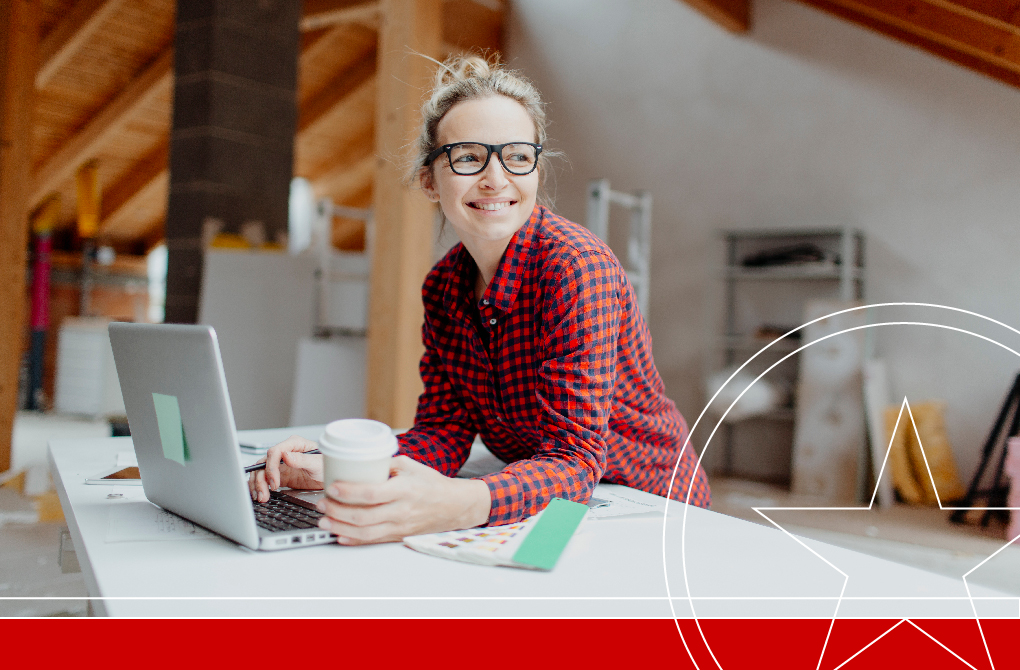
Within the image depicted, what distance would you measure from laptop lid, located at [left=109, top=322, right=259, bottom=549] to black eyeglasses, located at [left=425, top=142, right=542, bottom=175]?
454 mm

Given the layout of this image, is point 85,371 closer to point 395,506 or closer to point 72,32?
point 72,32

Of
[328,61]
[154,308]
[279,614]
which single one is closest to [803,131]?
[328,61]

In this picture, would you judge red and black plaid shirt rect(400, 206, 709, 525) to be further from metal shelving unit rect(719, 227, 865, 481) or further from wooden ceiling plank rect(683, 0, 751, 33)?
wooden ceiling plank rect(683, 0, 751, 33)

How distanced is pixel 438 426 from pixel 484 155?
45 centimetres

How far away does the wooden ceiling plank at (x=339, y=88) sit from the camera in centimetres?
671

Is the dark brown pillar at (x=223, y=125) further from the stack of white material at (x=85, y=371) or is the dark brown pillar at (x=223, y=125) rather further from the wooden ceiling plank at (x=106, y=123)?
the stack of white material at (x=85, y=371)

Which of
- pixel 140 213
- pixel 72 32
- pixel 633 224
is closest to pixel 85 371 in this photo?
pixel 140 213

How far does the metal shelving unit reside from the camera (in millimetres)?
4379

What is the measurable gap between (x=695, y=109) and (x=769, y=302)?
4.27 ft

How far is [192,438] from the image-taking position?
83 cm

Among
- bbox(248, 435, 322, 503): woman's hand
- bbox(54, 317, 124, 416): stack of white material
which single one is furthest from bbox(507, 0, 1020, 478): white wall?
bbox(54, 317, 124, 416): stack of white material

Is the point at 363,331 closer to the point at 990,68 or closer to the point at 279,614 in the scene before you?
the point at 990,68

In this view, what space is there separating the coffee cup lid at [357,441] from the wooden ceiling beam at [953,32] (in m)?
1.88

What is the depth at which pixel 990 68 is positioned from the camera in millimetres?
2861
